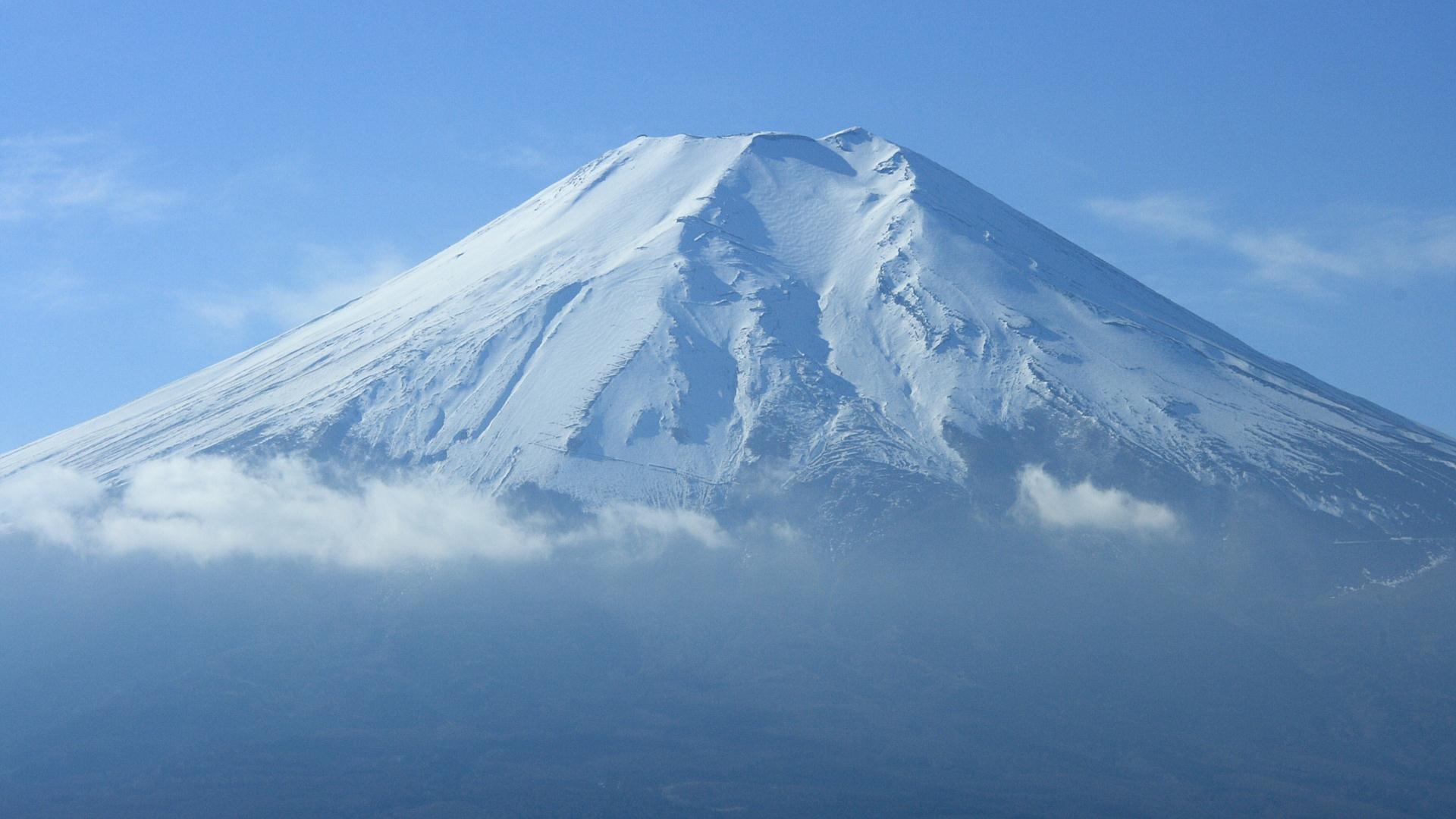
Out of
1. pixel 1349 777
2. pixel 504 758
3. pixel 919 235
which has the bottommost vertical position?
pixel 504 758

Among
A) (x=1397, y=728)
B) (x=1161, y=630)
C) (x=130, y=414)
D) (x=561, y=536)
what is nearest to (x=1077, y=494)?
(x=1161, y=630)

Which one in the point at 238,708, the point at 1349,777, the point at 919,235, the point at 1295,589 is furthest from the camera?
the point at 919,235

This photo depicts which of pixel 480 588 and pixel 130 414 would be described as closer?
pixel 480 588

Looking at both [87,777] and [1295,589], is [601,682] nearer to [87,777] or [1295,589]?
[87,777]

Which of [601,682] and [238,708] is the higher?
[601,682]

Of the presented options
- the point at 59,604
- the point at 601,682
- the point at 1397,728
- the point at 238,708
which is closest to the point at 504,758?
the point at 601,682

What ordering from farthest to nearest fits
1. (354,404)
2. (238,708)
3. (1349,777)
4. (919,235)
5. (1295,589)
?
(919,235) → (354,404) → (1295,589) → (238,708) → (1349,777)

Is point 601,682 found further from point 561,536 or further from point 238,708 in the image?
point 238,708
